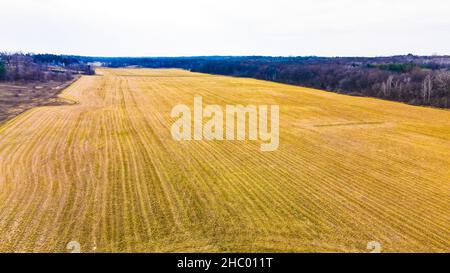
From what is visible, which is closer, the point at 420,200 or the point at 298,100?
the point at 420,200

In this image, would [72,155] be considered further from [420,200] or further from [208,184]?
[420,200]

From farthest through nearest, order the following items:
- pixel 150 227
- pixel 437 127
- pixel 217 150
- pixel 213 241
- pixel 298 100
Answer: pixel 298 100
pixel 437 127
pixel 217 150
pixel 150 227
pixel 213 241

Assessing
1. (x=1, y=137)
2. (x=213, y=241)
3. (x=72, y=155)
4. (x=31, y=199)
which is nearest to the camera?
(x=213, y=241)

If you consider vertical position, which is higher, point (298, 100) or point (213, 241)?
point (298, 100)

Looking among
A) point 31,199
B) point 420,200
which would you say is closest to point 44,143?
point 31,199

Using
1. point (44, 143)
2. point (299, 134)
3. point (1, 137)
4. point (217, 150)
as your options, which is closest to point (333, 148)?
point (299, 134)

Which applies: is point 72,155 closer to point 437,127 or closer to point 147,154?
point 147,154
